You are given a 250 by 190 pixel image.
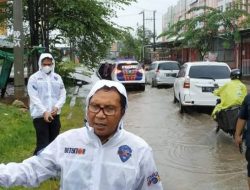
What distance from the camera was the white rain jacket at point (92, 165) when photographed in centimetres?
282

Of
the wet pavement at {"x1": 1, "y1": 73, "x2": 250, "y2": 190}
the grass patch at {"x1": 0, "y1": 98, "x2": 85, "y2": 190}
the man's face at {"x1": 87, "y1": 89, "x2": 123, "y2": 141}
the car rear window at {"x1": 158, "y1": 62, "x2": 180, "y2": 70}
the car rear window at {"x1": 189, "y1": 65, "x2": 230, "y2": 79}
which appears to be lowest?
the wet pavement at {"x1": 1, "y1": 73, "x2": 250, "y2": 190}

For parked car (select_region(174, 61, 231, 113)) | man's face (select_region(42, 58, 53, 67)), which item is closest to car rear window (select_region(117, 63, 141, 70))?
parked car (select_region(174, 61, 231, 113))

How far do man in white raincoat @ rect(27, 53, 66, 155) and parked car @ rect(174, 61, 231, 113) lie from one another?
9.26m

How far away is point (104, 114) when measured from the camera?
287cm

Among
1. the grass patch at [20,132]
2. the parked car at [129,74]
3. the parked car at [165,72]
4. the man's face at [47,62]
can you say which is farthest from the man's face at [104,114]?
the parked car at [165,72]

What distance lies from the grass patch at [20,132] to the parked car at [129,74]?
1097 centimetres

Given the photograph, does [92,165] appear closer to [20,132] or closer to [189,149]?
[189,149]

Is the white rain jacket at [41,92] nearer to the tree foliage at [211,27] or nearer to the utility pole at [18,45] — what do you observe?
the utility pole at [18,45]

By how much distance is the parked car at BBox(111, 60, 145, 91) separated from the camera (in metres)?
27.8

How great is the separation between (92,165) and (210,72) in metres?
14.5

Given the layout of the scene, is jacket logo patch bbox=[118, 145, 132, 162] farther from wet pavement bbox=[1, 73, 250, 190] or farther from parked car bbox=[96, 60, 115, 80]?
parked car bbox=[96, 60, 115, 80]

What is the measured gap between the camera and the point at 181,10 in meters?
111

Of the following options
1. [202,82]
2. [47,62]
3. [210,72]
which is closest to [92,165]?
[47,62]

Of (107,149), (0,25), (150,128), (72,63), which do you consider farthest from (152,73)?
(107,149)
